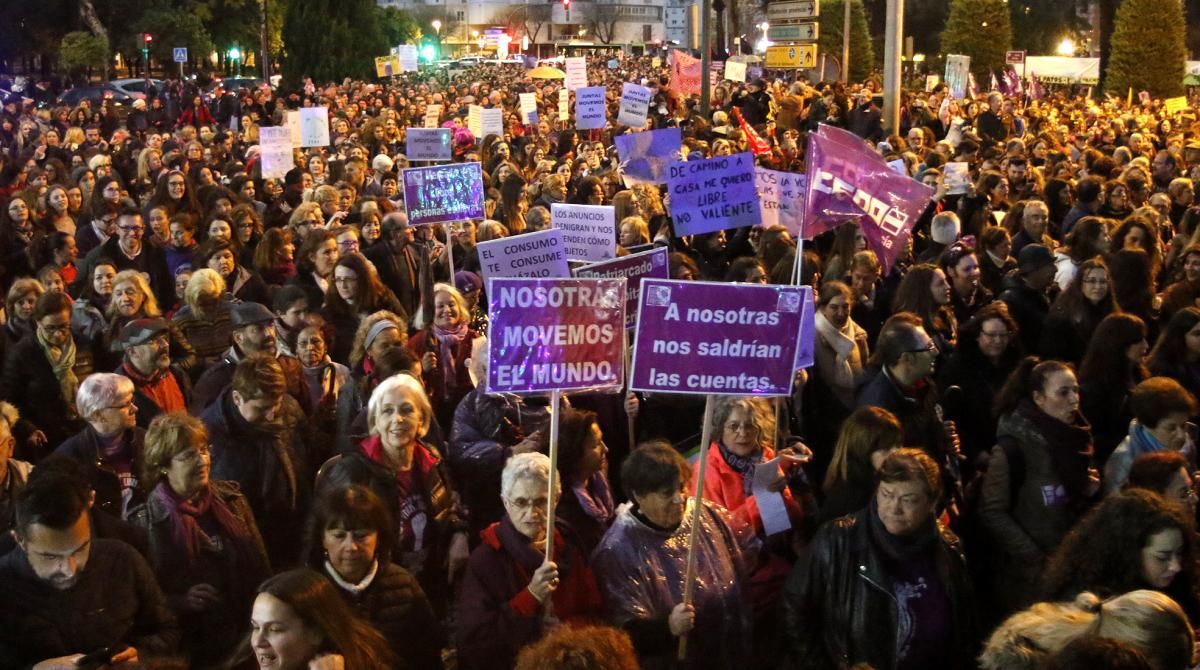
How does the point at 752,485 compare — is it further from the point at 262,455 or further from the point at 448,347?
the point at 448,347

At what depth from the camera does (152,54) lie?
5472 cm

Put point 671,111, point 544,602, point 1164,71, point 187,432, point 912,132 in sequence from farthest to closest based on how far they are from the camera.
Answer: point 1164,71 < point 671,111 < point 912,132 < point 187,432 < point 544,602

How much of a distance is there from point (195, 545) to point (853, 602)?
2.37 metres

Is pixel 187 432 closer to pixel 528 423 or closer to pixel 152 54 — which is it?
pixel 528 423

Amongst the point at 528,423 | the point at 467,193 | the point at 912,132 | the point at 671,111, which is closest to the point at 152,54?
the point at 671,111

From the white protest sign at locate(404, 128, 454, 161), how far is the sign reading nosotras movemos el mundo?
5.99 metres

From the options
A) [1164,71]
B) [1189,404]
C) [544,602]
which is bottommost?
[544,602]

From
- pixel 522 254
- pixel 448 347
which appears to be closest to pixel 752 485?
pixel 448 347

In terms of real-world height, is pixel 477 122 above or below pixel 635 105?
below

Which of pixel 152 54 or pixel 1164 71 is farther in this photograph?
pixel 152 54

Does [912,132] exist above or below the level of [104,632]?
above

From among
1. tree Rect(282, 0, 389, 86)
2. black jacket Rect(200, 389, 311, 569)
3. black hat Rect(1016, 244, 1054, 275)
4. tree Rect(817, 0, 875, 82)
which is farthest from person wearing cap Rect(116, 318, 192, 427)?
tree Rect(817, 0, 875, 82)

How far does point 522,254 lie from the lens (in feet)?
28.0

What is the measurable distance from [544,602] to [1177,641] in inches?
80.0
